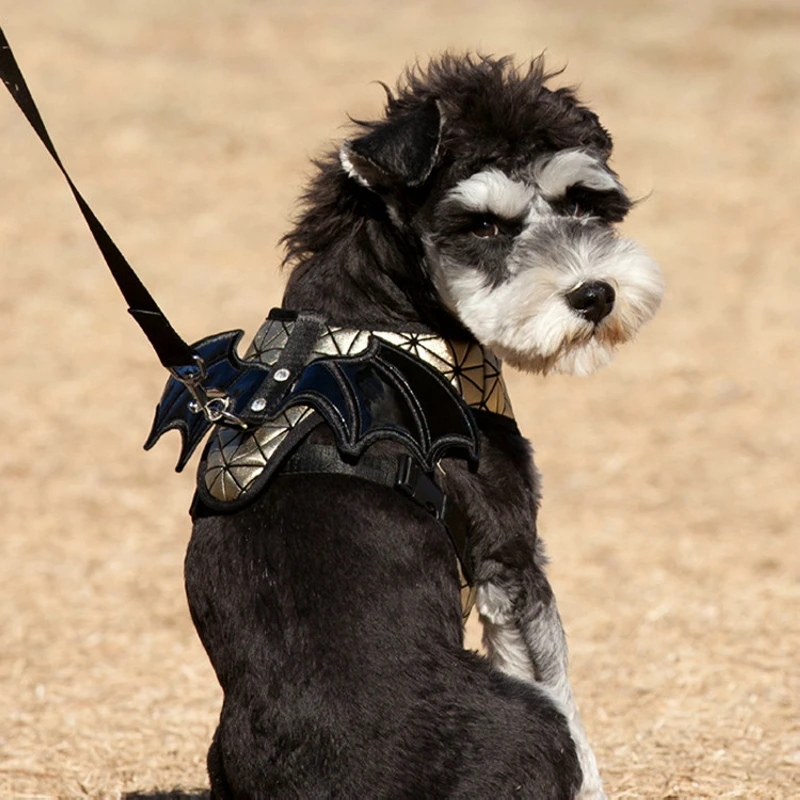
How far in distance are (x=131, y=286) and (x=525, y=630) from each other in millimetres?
1472

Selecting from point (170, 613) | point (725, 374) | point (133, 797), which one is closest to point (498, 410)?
point (133, 797)

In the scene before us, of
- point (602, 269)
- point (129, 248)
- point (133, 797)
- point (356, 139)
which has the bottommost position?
point (133, 797)

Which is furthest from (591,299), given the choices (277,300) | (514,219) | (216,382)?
(277,300)

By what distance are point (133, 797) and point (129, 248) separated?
870 cm

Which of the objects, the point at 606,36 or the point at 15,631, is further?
the point at 606,36

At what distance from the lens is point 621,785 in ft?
16.6

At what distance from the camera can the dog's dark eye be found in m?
4.10

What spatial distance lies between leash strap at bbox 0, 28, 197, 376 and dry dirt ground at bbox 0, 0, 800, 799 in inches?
66.9

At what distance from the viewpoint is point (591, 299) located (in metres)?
3.98

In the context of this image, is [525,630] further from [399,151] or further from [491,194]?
[399,151]

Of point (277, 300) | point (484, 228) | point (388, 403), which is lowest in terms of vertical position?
point (388, 403)

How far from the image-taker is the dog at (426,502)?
355 centimetres

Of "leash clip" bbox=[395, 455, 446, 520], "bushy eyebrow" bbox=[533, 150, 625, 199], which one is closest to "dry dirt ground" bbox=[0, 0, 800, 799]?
"bushy eyebrow" bbox=[533, 150, 625, 199]

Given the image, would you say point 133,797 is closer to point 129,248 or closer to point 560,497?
point 560,497
